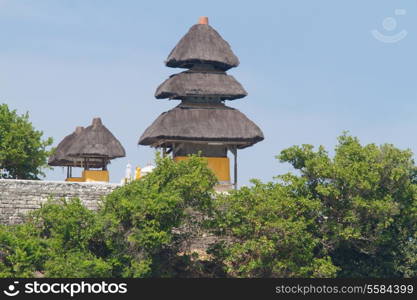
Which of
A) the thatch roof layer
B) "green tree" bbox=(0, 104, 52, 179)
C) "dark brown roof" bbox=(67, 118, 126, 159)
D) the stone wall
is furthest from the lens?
the thatch roof layer

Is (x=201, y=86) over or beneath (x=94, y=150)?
over

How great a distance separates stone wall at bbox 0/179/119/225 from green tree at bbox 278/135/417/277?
662cm

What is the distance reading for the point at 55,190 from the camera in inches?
1791

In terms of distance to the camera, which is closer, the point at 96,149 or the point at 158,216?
the point at 158,216

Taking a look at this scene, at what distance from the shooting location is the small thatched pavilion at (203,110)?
52.1m

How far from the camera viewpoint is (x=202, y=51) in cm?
5356

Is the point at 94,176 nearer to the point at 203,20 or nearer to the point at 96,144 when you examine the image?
the point at 96,144

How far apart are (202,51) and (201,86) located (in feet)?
4.91

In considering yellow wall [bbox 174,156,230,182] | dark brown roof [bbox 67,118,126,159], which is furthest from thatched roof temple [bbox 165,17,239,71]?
dark brown roof [bbox 67,118,126,159]

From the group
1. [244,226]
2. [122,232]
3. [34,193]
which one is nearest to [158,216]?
[122,232]

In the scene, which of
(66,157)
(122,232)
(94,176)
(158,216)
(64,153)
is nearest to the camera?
(158,216)

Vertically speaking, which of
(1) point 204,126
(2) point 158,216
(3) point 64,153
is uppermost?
(1) point 204,126

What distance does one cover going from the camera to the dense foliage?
139 ft

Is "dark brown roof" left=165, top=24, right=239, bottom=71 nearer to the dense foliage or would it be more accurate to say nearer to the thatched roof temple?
the thatched roof temple
